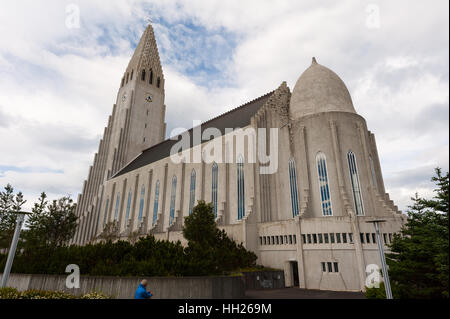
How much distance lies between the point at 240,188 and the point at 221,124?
14.2 meters

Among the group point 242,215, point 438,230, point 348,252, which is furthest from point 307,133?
point 438,230

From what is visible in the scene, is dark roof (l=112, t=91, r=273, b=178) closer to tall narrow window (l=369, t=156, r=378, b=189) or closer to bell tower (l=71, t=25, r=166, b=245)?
bell tower (l=71, t=25, r=166, b=245)

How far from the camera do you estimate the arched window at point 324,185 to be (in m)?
29.2

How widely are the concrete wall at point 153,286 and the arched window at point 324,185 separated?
1758 cm

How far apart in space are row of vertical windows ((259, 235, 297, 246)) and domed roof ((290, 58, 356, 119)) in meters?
17.1

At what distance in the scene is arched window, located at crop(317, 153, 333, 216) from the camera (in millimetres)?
29250

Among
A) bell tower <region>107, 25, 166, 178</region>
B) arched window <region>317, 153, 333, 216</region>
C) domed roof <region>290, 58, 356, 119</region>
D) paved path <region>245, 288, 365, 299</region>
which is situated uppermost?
bell tower <region>107, 25, 166, 178</region>

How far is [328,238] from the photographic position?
79.3ft

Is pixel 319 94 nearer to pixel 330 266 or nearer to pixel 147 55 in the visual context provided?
pixel 330 266

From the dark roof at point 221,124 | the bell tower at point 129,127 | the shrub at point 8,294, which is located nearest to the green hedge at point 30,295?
the shrub at point 8,294

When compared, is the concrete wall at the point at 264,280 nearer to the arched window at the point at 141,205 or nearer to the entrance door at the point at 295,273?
the entrance door at the point at 295,273

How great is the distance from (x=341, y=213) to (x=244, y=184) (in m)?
11.6

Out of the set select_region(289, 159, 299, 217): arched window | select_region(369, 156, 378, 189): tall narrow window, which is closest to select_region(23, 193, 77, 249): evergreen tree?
select_region(289, 159, 299, 217): arched window
